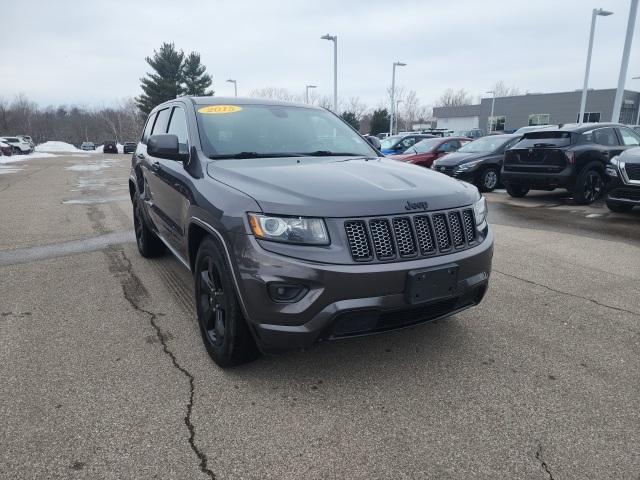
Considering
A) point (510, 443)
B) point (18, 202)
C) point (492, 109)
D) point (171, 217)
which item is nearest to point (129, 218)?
point (18, 202)

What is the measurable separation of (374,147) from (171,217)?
201 centimetres

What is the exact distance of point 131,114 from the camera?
329 ft

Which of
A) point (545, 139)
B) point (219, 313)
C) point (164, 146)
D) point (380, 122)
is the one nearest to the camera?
point (219, 313)

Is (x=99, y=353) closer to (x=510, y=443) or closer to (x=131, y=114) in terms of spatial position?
(x=510, y=443)

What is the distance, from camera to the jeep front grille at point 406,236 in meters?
2.52

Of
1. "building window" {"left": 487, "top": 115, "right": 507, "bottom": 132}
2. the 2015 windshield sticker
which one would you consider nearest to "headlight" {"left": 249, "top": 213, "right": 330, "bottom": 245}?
the 2015 windshield sticker

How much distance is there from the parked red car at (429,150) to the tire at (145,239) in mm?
9940

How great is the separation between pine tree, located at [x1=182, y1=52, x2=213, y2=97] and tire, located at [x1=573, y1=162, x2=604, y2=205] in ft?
186

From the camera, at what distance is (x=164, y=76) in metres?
60.1

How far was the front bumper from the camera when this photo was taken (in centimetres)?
244

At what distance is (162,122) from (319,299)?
3.28 metres

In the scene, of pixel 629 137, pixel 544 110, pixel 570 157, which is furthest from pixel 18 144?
pixel 544 110

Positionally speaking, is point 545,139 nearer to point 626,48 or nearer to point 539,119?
point 626,48

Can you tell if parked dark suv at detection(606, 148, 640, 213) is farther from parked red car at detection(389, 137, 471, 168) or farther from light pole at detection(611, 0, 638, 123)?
light pole at detection(611, 0, 638, 123)
